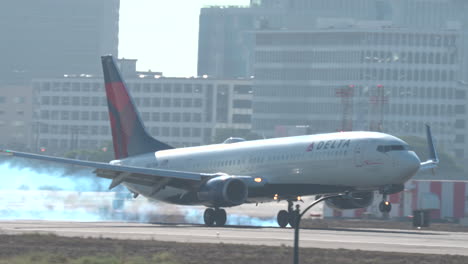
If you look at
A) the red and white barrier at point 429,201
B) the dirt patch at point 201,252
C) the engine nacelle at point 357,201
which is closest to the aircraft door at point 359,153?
the engine nacelle at point 357,201

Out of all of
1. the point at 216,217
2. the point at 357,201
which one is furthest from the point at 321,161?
the point at 216,217

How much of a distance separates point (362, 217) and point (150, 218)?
829 inches

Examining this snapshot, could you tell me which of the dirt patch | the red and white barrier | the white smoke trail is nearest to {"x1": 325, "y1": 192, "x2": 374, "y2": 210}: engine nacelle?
the white smoke trail

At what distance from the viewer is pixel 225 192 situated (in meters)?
60.7

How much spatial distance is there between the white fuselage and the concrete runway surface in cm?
334

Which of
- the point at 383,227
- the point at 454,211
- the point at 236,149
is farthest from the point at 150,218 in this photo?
the point at 454,211

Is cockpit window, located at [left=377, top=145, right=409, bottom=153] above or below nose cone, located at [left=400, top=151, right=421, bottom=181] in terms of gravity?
above

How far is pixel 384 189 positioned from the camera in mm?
58750

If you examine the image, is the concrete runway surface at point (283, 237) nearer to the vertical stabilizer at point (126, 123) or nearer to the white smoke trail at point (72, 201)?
the vertical stabilizer at point (126, 123)

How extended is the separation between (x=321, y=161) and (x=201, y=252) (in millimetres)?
19874

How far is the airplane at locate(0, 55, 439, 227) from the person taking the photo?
58406mm

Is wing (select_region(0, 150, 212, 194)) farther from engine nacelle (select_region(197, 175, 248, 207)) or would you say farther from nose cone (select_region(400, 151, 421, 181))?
nose cone (select_region(400, 151, 421, 181))

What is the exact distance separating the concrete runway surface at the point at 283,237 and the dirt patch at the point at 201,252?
2658 mm

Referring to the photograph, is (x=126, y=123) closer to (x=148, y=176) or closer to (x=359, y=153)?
(x=148, y=176)
